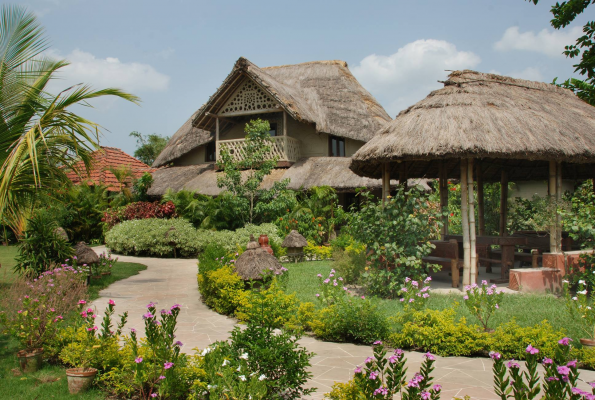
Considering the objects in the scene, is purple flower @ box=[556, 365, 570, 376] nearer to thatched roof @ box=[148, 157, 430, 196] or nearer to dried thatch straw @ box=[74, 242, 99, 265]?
dried thatch straw @ box=[74, 242, 99, 265]

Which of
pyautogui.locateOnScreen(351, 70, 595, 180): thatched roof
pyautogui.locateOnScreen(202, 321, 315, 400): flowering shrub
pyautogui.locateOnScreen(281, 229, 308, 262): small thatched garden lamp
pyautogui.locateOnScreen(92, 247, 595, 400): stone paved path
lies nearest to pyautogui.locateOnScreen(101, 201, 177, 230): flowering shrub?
pyautogui.locateOnScreen(92, 247, 595, 400): stone paved path

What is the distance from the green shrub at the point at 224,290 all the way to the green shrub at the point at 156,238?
6823mm

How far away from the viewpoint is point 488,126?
25.6 feet

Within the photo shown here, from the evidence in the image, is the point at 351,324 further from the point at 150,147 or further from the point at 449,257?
→ the point at 150,147

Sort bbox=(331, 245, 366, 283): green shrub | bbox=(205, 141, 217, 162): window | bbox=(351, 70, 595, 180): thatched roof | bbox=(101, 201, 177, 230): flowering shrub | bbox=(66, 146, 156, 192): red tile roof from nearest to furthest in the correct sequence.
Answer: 1. bbox=(351, 70, 595, 180): thatched roof
2. bbox=(331, 245, 366, 283): green shrub
3. bbox=(101, 201, 177, 230): flowering shrub
4. bbox=(205, 141, 217, 162): window
5. bbox=(66, 146, 156, 192): red tile roof

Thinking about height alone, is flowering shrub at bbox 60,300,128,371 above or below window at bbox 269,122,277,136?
below

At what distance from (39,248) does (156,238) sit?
6.46 metres

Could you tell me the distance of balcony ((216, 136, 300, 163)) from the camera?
16.8 metres

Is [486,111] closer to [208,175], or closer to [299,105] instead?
[299,105]

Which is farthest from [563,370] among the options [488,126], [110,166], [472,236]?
[110,166]

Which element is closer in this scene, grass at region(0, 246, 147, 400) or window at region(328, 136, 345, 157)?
grass at region(0, 246, 147, 400)

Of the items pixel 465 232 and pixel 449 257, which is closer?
pixel 465 232

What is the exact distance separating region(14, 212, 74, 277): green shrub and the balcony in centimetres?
874

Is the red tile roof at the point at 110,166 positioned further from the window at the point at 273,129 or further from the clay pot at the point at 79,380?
the clay pot at the point at 79,380
